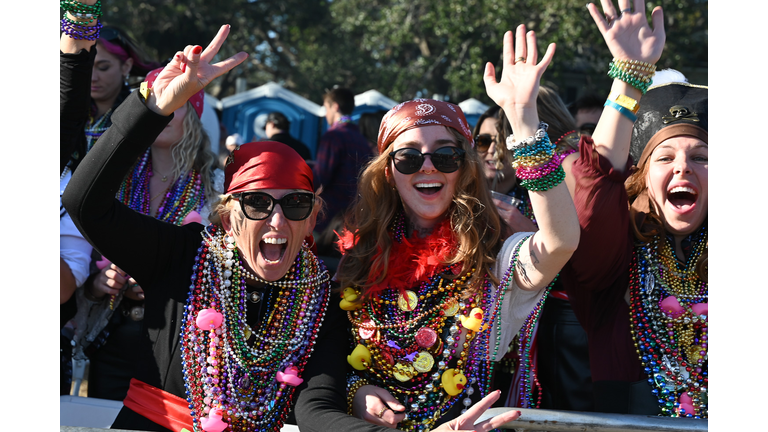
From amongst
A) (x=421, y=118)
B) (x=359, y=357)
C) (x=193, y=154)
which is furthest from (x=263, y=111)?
(x=359, y=357)

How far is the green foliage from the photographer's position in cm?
1255

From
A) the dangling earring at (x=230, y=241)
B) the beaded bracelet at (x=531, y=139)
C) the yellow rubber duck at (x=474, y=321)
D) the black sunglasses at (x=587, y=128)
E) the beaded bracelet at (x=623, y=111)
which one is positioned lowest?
the yellow rubber duck at (x=474, y=321)

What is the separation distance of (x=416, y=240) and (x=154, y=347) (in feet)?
3.34

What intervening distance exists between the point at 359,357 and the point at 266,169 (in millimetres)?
743

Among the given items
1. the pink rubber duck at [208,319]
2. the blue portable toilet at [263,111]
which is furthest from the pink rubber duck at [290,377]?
the blue portable toilet at [263,111]

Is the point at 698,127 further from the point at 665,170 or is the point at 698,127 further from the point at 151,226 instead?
the point at 151,226

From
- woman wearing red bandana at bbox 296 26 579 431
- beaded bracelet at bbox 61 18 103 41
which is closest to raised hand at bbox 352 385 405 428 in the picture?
woman wearing red bandana at bbox 296 26 579 431

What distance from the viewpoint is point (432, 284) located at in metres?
2.48

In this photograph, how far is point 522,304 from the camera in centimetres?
243

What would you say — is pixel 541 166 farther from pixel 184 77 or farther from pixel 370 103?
pixel 370 103

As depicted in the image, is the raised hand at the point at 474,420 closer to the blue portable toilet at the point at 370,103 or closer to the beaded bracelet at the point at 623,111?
the beaded bracelet at the point at 623,111

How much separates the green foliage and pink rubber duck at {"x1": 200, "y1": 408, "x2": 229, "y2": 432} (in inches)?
422

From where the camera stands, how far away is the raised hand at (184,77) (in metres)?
2.09

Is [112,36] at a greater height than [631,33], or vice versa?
[112,36]
